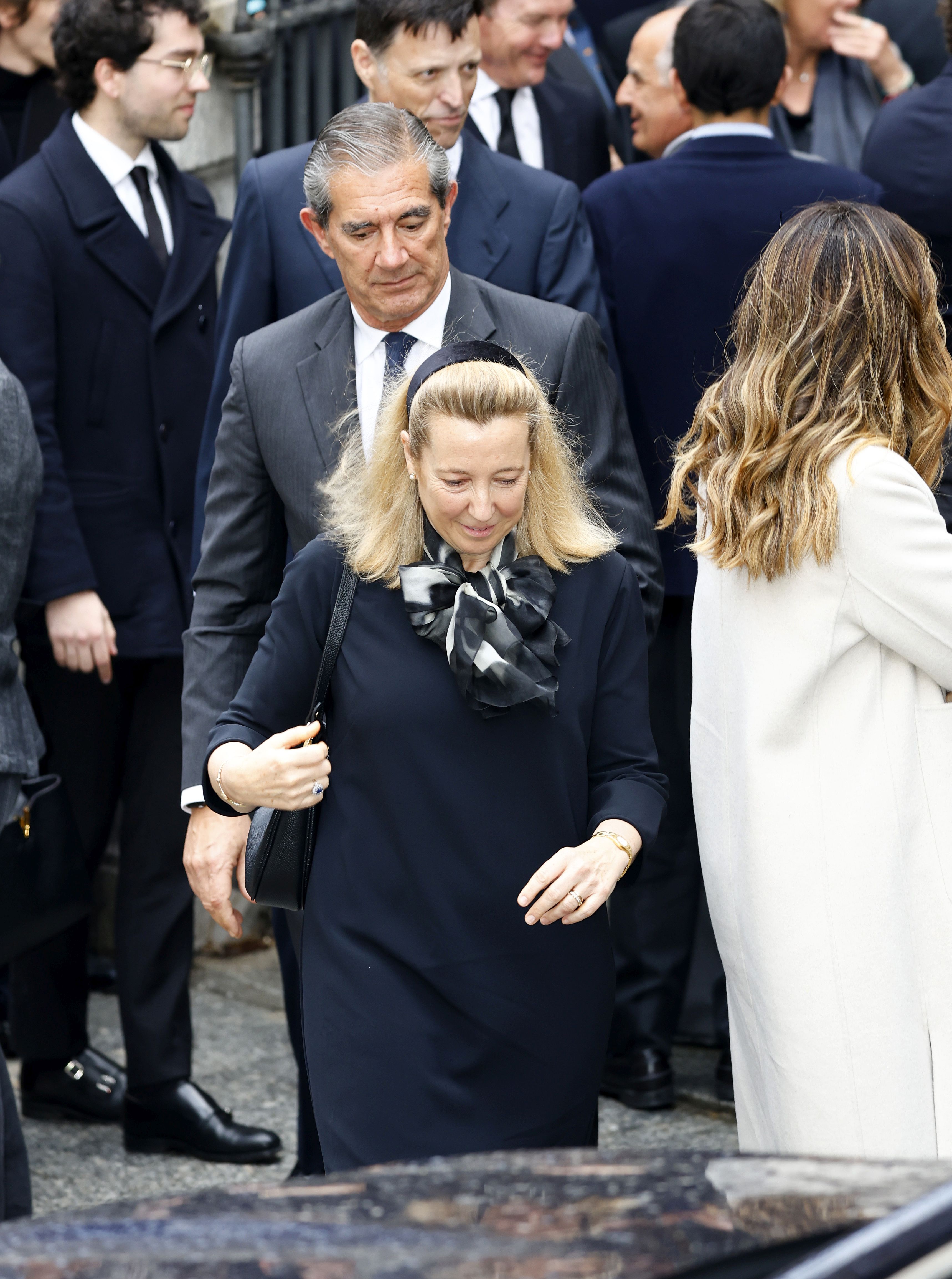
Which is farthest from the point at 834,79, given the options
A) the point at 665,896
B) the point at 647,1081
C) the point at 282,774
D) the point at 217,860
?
the point at 282,774

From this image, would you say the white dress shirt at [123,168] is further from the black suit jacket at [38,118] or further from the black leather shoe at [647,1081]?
the black leather shoe at [647,1081]

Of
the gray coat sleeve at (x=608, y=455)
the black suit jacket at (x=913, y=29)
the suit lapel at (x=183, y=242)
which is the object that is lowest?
the gray coat sleeve at (x=608, y=455)

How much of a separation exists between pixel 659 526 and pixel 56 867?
5.20 feet

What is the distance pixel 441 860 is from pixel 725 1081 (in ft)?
6.68

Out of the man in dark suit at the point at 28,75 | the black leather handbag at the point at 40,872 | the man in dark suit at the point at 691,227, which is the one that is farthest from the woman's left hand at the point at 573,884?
the man in dark suit at the point at 28,75

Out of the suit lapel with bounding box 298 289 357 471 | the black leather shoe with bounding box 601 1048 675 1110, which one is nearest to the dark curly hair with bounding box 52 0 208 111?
the suit lapel with bounding box 298 289 357 471

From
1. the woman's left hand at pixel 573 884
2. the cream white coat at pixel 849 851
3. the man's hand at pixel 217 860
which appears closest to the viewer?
the woman's left hand at pixel 573 884

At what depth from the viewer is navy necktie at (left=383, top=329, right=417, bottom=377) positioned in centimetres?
331

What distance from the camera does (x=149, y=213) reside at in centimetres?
450

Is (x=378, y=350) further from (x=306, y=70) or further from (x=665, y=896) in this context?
(x=306, y=70)

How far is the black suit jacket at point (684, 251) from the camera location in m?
4.21

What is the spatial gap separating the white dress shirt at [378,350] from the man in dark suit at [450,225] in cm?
34

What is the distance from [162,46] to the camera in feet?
14.2

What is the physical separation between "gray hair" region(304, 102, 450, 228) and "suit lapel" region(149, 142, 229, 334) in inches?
48.3
